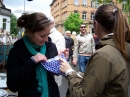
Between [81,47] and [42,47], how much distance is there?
A: 16.3 feet

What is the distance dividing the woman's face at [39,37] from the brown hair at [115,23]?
0.48 meters

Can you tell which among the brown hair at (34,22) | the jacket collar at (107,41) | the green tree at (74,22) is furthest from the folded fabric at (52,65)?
the green tree at (74,22)

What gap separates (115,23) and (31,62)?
31.3 inches

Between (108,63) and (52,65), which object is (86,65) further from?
(52,65)

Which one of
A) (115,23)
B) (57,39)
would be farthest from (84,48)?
(115,23)

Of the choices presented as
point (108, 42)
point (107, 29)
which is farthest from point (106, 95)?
point (107, 29)

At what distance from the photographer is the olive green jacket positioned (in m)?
1.65

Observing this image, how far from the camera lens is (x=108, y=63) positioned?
5.42 feet

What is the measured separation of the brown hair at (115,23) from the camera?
5.81ft

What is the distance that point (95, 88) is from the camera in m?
1.67

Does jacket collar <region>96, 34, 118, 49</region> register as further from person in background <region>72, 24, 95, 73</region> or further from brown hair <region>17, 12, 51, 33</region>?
person in background <region>72, 24, 95, 73</region>

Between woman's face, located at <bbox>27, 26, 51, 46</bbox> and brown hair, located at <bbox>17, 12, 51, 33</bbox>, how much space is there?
0.04 meters

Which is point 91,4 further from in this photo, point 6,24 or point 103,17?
point 103,17

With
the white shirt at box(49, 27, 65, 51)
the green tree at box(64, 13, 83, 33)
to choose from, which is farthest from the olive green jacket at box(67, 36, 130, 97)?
the green tree at box(64, 13, 83, 33)
